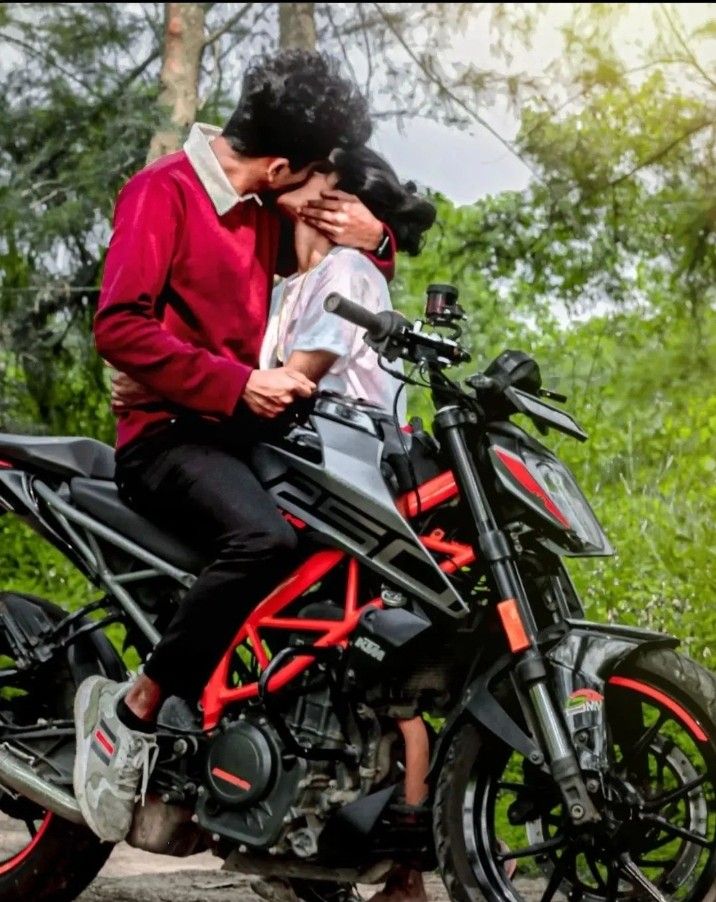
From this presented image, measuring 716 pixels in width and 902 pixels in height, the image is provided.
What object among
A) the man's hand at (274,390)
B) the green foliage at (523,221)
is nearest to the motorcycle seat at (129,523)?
the man's hand at (274,390)

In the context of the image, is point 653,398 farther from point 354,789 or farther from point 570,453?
point 354,789

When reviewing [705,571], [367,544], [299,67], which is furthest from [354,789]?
[705,571]

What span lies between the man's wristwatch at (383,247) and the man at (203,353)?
27 mm

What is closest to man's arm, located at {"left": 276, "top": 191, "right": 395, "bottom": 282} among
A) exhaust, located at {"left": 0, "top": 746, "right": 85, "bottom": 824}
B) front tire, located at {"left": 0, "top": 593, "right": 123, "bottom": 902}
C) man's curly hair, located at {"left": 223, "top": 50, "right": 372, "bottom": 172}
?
man's curly hair, located at {"left": 223, "top": 50, "right": 372, "bottom": 172}

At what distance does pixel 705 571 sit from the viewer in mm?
8219

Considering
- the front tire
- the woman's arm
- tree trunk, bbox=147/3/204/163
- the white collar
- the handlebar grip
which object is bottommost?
the front tire

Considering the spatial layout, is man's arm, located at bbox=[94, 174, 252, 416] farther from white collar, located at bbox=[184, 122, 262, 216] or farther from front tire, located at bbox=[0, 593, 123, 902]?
front tire, located at bbox=[0, 593, 123, 902]

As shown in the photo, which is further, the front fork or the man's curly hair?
the man's curly hair

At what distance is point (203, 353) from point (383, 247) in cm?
79

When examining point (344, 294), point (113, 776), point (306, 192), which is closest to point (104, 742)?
point (113, 776)

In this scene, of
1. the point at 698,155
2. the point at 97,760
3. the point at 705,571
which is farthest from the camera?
the point at 698,155

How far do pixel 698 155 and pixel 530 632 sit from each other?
6.15 m

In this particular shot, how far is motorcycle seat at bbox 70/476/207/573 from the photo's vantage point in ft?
14.1

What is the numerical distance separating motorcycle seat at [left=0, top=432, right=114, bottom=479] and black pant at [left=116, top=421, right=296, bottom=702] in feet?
0.74
